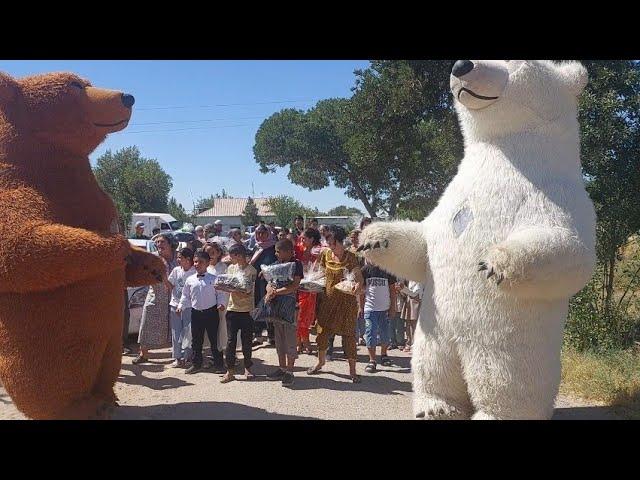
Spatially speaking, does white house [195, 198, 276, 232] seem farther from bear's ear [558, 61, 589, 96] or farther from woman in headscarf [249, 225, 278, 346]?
bear's ear [558, 61, 589, 96]

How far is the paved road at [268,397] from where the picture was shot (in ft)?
14.0

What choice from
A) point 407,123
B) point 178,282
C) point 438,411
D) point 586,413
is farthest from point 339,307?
point 407,123

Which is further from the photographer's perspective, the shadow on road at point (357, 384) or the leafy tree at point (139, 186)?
the leafy tree at point (139, 186)

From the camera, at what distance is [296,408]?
4484 mm

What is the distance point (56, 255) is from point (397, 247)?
204 cm

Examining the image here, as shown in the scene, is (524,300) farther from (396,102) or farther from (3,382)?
(396,102)

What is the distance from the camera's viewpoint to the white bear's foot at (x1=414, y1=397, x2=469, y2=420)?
297 centimetres

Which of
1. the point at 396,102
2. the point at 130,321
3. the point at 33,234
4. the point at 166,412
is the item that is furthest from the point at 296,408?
the point at 396,102

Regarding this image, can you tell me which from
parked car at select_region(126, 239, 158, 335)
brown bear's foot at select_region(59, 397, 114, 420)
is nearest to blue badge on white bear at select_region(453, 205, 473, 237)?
brown bear's foot at select_region(59, 397, 114, 420)

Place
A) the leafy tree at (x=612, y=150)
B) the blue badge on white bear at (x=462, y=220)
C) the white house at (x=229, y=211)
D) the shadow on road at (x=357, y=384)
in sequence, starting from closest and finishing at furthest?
the blue badge on white bear at (x=462, y=220), the shadow on road at (x=357, y=384), the leafy tree at (x=612, y=150), the white house at (x=229, y=211)

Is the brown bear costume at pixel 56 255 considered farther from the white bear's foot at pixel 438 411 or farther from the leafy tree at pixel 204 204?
the leafy tree at pixel 204 204

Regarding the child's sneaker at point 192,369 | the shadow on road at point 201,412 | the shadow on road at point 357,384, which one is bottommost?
the shadow on road at point 201,412

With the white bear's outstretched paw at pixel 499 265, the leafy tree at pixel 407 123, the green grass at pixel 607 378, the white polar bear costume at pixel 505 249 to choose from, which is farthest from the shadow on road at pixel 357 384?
the leafy tree at pixel 407 123
